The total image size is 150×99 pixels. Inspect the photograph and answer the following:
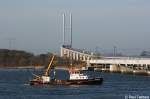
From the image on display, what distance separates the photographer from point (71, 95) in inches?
3799

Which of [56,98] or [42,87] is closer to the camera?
[56,98]

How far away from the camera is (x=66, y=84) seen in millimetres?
121250

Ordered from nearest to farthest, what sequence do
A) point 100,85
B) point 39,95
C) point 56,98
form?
point 56,98
point 39,95
point 100,85

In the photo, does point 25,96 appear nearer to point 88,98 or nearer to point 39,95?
point 39,95

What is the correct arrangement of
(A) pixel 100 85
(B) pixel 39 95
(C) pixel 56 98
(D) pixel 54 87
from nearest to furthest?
(C) pixel 56 98
(B) pixel 39 95
(D) pixel 54 87
(A) pixel 100 85

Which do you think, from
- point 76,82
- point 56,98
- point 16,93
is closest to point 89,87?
point 76,82

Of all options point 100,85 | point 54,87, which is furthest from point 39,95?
point 100,85

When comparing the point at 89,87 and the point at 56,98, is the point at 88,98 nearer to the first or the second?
the point at 56,98

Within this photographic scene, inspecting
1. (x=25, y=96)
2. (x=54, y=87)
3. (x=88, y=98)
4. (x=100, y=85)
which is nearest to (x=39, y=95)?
(x=25, y=96)

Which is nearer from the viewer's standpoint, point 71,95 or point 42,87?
point 71,95

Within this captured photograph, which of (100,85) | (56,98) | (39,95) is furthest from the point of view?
(100,85)

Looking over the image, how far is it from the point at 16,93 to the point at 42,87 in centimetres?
1623

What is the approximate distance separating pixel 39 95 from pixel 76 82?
2513 centimetres

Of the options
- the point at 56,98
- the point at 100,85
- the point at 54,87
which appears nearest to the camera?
the point at 56,98
